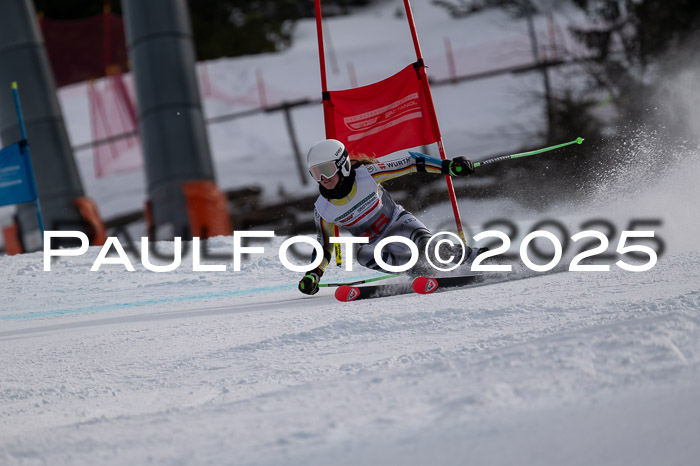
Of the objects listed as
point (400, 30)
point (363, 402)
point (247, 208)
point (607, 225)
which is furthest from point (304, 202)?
point (400, 30)

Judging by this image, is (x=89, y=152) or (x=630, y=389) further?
(x=89, y=152)

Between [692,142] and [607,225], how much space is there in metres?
2.98

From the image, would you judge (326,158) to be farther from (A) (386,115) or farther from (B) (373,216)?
(A) (386,115)

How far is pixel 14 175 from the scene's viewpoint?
8656 millimetres

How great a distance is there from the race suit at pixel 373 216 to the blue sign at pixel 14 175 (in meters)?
4.51

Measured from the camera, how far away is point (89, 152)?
24.3 meters

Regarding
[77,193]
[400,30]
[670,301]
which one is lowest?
[670,301]

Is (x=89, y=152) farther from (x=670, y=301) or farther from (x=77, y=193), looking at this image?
(x=670, y=301)

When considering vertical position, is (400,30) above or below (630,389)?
above

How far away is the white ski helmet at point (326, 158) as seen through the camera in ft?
17.0

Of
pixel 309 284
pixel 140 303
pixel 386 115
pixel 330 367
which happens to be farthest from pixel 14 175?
pixel 330 367

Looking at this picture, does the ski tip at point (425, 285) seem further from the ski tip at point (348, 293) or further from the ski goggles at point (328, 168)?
the ski goggles at point (328, 168)

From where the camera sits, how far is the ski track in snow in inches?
98.8

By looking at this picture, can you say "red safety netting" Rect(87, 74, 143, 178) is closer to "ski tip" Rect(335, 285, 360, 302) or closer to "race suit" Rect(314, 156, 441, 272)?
"race suit" Rect(314, 156, 441, 272)
